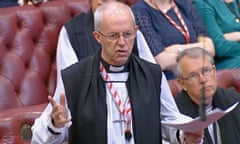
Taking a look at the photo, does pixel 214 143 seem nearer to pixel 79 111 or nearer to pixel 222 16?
pixel 79 111

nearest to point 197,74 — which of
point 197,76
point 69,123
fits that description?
point 197,76

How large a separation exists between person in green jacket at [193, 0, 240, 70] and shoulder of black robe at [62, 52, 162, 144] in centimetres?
107

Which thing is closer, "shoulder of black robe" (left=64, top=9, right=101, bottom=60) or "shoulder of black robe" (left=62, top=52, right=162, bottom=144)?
"shoulder of black robe" (left=62, top=52, right=162, bottom=144)

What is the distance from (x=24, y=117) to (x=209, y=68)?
2.07ft

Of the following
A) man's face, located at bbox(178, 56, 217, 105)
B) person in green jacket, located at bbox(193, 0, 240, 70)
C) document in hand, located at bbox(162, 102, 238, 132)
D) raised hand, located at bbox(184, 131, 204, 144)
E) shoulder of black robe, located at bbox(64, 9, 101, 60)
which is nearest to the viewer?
document in hand, located at bbox(162, 102, 238, 132)

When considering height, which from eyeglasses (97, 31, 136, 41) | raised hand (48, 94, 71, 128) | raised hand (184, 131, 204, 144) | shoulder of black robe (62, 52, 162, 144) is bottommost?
raised hand (184, 131, 204, 144)

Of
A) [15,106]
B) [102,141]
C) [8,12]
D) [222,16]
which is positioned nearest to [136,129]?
[102,141]

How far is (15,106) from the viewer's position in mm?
2414

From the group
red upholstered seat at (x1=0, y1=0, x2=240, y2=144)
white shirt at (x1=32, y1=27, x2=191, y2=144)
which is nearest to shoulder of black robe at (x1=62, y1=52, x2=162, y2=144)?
white shirt at (x1=32, y1=27, x2=191, y2=144)

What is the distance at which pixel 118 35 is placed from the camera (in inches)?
68.5

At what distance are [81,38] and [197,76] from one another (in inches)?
22.2

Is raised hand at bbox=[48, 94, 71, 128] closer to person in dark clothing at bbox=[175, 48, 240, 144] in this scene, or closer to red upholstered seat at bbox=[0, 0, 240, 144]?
person in dark clothing at bbox=[175, 48, 240, 144]

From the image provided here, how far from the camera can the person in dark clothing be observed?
6.56ft

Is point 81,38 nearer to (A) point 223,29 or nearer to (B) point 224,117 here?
(B) point 224,117
